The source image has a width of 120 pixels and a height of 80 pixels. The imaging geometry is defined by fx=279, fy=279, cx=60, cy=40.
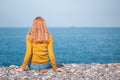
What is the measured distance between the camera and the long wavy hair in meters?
12.3

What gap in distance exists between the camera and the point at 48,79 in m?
11.9

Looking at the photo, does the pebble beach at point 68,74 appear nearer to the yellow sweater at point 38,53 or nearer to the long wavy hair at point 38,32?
the yellow sweater at point 38,53

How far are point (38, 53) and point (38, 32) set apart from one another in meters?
0.98

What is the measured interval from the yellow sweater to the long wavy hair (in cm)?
25

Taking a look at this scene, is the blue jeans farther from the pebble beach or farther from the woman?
the pebble beach

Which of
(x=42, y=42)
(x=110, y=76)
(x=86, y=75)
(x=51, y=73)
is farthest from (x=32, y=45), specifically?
(x=110, y=76)

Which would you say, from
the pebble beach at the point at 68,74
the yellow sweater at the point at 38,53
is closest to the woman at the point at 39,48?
the yellow sweater at the point at 38,53

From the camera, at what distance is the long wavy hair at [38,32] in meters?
12.3

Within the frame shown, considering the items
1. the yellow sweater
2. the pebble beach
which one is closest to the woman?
the yellow sweater

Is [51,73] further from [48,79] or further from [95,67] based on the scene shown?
[95,67]

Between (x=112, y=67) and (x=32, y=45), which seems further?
(x=112, y=67)

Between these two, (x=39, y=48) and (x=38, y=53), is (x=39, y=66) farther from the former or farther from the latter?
(x=39, y=48)

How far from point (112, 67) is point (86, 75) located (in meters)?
2.39

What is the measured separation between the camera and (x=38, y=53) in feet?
41.5
